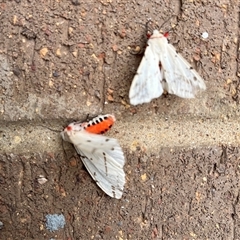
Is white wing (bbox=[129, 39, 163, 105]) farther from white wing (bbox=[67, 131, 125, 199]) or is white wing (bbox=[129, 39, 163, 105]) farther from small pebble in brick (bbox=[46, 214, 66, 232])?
small pebble in brick (bbox=[46, 214, 66, 232])

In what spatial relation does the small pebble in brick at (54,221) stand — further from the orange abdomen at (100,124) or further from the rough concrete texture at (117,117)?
the orange abdomen at (100,124)

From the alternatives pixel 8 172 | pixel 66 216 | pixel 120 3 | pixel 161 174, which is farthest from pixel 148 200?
pixel 120 3

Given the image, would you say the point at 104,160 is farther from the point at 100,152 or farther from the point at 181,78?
the point at 181,78

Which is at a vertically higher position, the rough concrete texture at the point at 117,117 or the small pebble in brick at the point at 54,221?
the rough concrete texture at the point at 117,117

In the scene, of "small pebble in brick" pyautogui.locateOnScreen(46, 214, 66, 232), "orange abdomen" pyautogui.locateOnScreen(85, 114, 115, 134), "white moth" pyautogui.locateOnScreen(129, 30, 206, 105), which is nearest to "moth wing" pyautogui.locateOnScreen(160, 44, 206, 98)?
"white moth" pyautogui.locateOnScreen(129, 30, 206, 105)

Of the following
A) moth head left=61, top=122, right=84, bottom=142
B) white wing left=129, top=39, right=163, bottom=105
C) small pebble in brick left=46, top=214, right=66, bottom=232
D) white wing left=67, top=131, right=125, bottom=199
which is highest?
white wing left=129, top=39, right=163, bottom=105

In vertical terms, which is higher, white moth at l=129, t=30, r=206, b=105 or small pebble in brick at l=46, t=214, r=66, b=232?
white moth at l=129, t=30, r=206, b=105

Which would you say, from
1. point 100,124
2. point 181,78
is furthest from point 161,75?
point 100,124

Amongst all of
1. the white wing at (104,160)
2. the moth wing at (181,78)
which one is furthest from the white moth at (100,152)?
the moth wing at (181,78)
